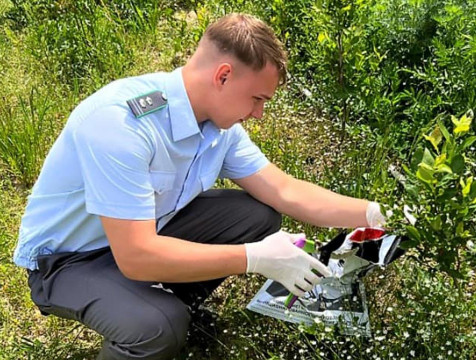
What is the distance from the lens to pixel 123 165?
2.00m

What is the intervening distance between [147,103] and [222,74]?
251 millimetres

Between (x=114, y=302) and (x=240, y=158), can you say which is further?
(x=240, y=158)

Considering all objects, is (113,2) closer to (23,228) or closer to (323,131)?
(323,131)

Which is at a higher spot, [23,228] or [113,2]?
[113,2]

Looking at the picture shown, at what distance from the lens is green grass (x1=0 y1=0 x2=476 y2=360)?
227 centimetres

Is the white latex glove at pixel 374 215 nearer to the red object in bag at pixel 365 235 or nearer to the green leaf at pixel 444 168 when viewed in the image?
the red object in bag at pixel 365 235

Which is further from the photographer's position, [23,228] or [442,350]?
[23,228]

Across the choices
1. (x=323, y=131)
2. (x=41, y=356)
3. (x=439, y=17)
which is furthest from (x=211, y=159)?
(x=439, y=17)

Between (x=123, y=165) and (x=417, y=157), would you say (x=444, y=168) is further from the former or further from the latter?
(x=123, y=165)

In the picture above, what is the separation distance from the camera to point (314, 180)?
2953 mm

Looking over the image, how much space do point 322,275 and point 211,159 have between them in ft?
1.82

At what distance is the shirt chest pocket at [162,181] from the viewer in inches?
86.4

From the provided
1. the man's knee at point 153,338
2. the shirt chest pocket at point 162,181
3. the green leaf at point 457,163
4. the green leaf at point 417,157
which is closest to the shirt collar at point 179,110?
the shirt chest pocket at point 162,181

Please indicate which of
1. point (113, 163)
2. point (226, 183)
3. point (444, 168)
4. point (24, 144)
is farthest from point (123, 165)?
point (24, 144)
